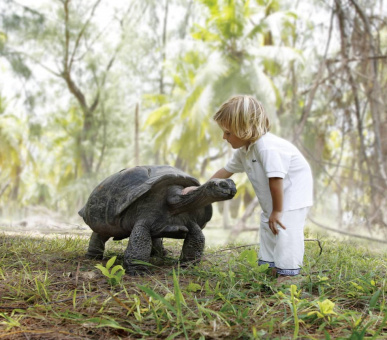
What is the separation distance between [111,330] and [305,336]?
700mm

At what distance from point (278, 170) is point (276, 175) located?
3 cm

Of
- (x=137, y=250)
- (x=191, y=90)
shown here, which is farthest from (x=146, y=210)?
(x=191, y=90)

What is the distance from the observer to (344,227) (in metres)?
5.85

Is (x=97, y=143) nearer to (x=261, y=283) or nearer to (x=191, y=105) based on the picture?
(x=191, y=105)

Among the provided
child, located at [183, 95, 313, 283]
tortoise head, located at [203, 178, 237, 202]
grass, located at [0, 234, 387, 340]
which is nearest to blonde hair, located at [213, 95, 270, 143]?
child, located at [183, 95, 313, 283]

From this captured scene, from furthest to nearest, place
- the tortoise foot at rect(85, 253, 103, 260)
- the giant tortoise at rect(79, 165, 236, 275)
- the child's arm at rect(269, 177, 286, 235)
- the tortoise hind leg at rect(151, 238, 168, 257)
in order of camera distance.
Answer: the tortoise hind leg at rect(151, 238, 168, 257) < the tortoise foot at rect(85, 253, 103, 260) < the giant tortoise at rect(79, 165, 236, 275) < the child's arm at rect(269, 177, 286, 235)

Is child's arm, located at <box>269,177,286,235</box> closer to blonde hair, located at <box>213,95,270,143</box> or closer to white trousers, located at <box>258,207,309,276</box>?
white trousers, located at <box>258,207,309,276</box>

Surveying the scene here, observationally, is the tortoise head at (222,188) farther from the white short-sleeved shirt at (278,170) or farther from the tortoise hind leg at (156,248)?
the tortoise hind leg at (156,248)

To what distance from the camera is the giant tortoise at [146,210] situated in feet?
8.46

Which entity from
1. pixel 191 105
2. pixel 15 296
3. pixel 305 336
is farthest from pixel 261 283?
pixel 191 105

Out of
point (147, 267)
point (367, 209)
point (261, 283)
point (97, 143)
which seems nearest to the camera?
point (261, 283)

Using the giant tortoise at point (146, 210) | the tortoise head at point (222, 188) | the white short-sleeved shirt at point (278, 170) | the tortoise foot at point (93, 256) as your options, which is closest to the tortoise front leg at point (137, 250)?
the giant tortoise at point (146, 210)

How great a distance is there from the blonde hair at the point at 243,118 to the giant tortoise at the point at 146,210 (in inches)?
16.6

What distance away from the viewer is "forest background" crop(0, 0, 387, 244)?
20.0 ft
